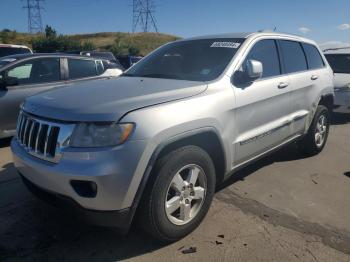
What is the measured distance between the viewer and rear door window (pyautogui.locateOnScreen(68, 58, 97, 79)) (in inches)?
280

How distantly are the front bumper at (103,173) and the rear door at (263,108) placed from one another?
1.29 m

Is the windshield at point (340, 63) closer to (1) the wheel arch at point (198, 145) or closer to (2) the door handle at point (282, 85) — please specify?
(2) the door handle at point (282, 85)

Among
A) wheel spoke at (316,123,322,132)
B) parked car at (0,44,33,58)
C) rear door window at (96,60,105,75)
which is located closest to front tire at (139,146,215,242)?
wheel spoke at (316,123,322,132)

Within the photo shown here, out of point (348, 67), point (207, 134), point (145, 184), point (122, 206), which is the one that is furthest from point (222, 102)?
point (348, 67)

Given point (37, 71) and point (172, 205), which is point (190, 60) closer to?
point (172, 205)

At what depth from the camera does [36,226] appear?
11.4 ft

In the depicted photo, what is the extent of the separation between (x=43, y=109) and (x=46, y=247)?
1.13 meters

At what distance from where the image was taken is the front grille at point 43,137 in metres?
2.78

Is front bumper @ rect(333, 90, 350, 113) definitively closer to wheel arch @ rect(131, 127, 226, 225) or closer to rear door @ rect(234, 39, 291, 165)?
rear door @ rect(234, 39, 291, 165)

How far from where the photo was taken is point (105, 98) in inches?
119

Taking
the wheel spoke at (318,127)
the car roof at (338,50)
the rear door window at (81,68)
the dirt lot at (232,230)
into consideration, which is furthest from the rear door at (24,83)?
the car roof at (338,50)

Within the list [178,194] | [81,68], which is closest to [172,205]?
[178,194]

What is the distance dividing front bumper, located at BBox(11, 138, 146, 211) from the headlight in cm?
5

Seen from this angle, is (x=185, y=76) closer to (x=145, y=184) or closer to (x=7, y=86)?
(x=145, y=184)
